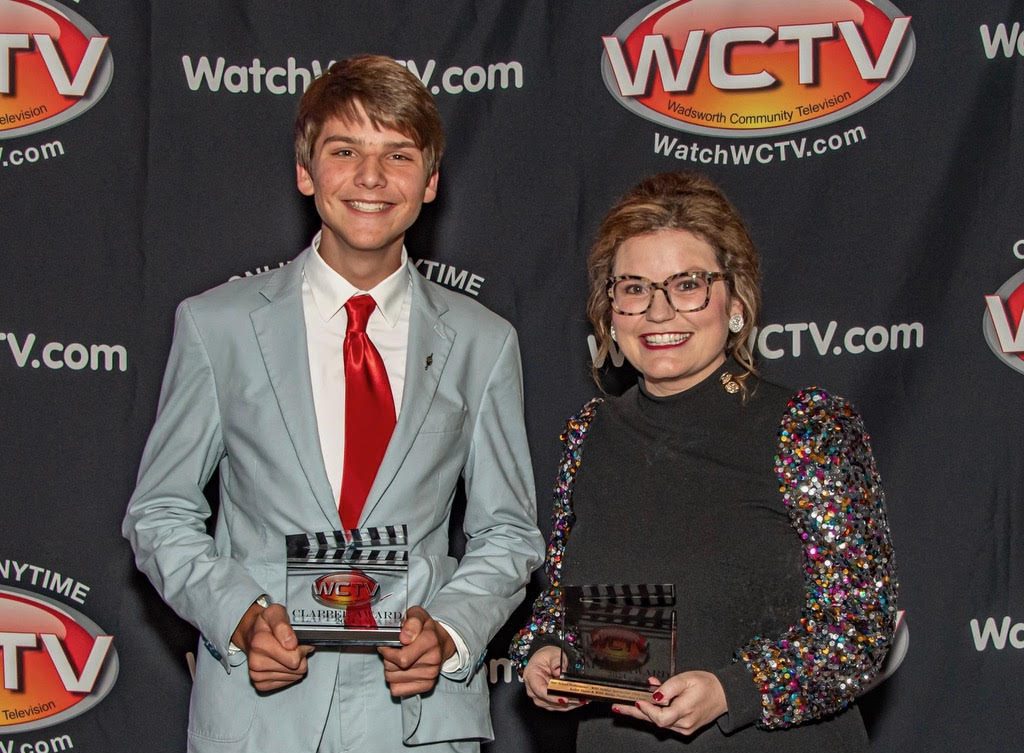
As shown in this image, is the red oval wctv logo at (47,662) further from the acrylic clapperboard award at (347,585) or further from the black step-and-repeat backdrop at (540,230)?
the acrylic clapperboard award at (347,585)

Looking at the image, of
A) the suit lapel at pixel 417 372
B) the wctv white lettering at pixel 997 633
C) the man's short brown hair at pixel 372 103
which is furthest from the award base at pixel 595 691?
the wctv white lettering at pixel 997 633

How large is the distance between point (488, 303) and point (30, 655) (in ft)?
5.27

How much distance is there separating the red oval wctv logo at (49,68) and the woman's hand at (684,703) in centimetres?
242

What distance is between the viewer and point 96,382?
11.2ft

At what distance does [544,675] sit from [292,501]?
21.3 inches

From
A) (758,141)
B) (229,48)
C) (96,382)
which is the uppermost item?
(229,48)

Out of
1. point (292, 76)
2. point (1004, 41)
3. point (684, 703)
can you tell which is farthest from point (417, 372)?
point (1004, 41)

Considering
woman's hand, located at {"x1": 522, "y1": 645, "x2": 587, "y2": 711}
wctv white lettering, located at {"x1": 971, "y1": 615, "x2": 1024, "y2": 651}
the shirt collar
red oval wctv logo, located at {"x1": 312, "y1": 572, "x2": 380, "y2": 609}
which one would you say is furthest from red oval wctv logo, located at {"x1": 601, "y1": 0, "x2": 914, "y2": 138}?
red oval wctv logo, located at {"x1": 312, "y1": 572, "x2": 380, "y2": 609}

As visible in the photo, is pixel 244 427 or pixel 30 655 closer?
pixel 244 427

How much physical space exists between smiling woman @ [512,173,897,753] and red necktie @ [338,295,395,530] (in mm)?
356

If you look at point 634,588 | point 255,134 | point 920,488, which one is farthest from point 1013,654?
point 255,134

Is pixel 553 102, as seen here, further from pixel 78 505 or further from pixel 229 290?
pixel 78 505

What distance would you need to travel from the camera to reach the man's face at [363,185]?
2266mm

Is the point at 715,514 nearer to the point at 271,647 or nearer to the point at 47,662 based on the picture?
the point at 271,647
